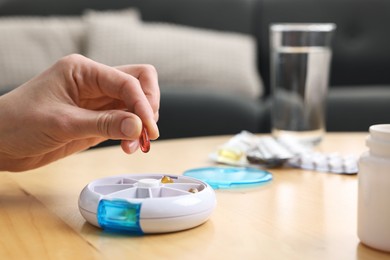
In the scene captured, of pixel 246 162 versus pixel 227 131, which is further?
pixel 227 131

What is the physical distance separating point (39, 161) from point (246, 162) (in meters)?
0.36

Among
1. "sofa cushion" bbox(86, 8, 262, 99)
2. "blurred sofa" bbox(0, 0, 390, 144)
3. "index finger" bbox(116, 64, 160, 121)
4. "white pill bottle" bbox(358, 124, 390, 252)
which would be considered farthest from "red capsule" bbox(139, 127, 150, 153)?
"sofa cushion" bbox(86, 8, 262, 99)

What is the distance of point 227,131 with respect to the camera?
2.47m

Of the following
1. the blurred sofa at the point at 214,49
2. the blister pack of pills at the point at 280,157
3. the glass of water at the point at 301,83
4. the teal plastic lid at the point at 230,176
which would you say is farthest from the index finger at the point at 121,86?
the blurred sofa at the point at 214,49

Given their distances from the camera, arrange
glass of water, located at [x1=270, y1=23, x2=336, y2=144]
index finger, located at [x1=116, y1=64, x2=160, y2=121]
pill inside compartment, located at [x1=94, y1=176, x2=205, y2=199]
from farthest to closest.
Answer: glass of water, located at [x1=270, y1=23, x2=336, y2=144], index finger, located at [x1=116, y1=64, x2=160, y2=121], pill inside compartment, located at [x1=94, y1=176, x2=205, y2=199]

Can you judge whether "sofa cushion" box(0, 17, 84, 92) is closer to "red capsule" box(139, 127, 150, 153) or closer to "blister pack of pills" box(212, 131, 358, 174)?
"blister pack of pills" box(212, 131, 358, 174)

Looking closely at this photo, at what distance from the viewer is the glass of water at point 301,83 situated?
1.32 meters

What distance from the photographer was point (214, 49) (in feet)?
9.17

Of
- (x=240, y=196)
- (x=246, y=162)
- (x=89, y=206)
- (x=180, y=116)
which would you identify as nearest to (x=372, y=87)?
(x=180, y=116)

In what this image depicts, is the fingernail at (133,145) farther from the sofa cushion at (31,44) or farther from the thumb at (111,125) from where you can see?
the sofa cushion at (31,44)

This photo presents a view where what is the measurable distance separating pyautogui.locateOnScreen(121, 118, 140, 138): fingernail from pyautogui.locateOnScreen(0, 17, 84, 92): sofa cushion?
1.85m

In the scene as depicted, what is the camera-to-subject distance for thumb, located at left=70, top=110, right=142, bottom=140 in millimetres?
758

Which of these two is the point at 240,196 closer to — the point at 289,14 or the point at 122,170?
the point at 122,170

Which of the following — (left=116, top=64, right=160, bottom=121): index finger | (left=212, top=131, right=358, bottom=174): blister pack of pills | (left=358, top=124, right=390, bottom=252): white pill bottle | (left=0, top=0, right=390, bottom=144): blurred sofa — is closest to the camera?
(left=358, top=124, right=390, bottom=252): white pill bottle
